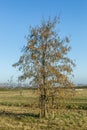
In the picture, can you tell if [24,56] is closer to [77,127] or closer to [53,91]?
[53,91]

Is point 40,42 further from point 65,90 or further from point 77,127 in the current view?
point 77,127

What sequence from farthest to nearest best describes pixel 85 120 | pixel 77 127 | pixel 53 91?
Result: pixel 53 91 < pixel 85 120 < pixel 77 127

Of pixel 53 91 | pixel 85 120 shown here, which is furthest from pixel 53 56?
pixel 85 120

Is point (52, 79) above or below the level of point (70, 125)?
above

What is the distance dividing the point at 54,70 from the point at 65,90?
2.35 metres

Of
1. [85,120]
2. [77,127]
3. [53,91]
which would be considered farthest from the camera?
[53,91]

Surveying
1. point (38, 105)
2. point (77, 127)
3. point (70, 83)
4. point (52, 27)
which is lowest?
point (77, 127)

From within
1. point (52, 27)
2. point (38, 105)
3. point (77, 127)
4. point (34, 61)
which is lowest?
point (77, 127)

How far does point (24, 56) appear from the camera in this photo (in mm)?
31656

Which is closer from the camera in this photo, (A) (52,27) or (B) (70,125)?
(B) (70,125)

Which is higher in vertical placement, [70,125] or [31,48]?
[31,48]

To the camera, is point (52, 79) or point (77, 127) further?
point (52, 79)

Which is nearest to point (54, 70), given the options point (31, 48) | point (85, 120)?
point (31, 48)

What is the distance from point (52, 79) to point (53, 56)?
2.15m
